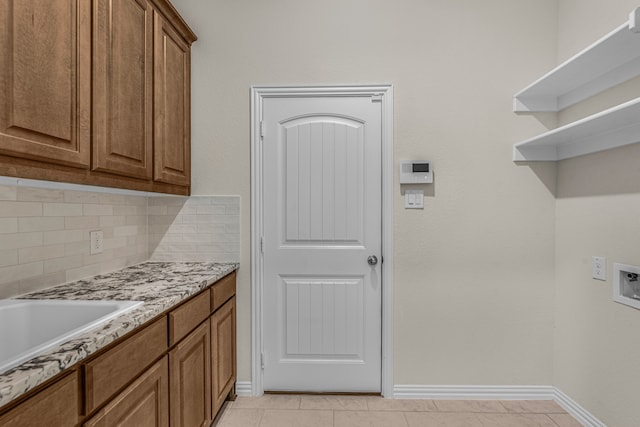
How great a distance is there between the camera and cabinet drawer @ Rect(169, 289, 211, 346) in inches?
56.9

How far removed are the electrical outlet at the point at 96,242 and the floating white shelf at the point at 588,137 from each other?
2456 millimetres

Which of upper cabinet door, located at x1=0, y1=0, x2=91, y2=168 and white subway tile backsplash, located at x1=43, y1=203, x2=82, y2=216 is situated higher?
upper cabinet door, located at x1=0, y1=0, x2=91, y2=168

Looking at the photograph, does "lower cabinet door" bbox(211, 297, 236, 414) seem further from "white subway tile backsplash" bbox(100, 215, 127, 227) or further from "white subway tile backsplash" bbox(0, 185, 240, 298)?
"white subway tile backsplash" bbox(100, 215, 127, 227)

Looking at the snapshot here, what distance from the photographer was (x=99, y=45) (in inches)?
55.1

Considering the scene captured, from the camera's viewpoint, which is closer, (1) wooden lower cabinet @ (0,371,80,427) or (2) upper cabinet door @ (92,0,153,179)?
(1) wooden lower cabinet @ (0,371,80,427)

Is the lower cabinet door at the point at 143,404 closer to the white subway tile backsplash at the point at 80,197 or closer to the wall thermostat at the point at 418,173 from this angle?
the white subway tile backsplash at the point at 80,197

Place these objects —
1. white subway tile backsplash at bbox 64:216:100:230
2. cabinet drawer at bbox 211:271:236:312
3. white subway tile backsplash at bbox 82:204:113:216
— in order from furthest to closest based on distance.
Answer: cabinet drawer at bbox 211:271:236:312
white subway tile backsplash at bbox 82:204:113:216
white subway tile backsplash at bbox 64:216:100:230

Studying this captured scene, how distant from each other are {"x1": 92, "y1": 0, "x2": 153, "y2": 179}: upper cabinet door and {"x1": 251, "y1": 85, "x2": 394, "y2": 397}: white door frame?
0.69 metres

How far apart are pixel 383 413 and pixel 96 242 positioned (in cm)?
193

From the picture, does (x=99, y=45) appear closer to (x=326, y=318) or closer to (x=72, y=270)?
(x=72, y=270)

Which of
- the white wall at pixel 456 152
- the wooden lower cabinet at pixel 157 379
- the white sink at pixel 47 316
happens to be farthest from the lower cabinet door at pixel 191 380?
the white wall at pixel 456 152

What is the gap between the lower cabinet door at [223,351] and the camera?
1942 millimetres

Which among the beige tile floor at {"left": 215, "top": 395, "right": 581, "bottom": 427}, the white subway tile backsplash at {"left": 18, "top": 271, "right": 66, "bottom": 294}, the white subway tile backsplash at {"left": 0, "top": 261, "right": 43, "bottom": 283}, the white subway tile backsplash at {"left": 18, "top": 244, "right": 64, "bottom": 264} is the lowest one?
the beige tile floor at {"left": 215, "top": 395, "right": 581, "bottom": 427}

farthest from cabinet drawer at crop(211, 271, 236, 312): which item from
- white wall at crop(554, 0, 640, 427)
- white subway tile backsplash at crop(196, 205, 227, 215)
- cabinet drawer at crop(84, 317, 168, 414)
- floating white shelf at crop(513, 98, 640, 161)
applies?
white wall at crop(554, 0, 640, 427)
